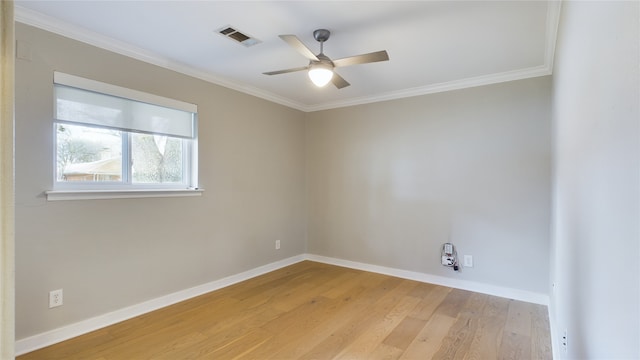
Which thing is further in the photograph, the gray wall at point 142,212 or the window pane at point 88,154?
the window pane at point 88,154

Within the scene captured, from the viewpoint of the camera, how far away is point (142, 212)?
2.89 meters

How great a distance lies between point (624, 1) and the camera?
2.23ft

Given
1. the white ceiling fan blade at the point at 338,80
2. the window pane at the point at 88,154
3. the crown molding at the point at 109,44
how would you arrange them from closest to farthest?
the crown molding at the point at 109,44 < the window pane at the point at 88,154 < the white ceiling fan blade at the point at 338,80

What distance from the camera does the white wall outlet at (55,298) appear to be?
2352 mm

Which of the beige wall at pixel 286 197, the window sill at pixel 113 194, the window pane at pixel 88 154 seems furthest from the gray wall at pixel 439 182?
the window pane at pixel 88 154

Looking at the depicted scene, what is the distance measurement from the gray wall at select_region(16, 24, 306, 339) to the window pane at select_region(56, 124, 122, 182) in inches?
4.5

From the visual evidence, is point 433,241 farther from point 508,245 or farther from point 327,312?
point 327,312

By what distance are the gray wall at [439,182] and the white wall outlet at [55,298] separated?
3.13m

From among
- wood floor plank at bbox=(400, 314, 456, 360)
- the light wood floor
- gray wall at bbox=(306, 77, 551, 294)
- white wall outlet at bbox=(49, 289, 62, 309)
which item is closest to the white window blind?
white wall outlet at bbox=(49, 289, 62, 309)

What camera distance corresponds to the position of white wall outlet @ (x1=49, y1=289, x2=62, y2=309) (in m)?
2.35

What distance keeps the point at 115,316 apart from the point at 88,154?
1.43 meters

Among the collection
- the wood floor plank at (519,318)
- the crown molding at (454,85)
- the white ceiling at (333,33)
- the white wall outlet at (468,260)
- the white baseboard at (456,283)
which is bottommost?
the wood floor plank at (519,318)

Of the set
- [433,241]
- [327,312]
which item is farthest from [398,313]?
[433,241]

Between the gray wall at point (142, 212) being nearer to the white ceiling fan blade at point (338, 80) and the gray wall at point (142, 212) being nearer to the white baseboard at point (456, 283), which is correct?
the white baseboard at point (456, 283)
